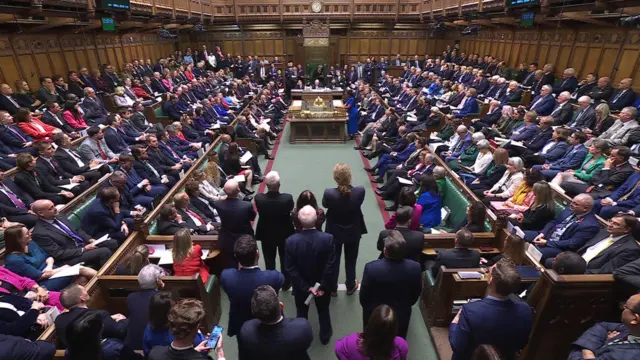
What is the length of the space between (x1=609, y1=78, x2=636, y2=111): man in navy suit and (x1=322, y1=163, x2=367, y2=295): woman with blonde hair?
7019 mm

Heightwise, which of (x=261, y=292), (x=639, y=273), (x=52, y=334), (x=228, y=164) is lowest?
(x=228, y=164)

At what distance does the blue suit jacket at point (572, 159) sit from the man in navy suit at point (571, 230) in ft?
6.78

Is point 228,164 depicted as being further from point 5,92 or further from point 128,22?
point 128,22

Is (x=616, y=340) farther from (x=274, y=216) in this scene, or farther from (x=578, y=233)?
(x=274, y=216)

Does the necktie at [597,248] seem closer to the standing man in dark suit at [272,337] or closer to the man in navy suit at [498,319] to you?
the man in navy suit at [498,319]

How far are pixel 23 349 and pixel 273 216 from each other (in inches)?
84.1

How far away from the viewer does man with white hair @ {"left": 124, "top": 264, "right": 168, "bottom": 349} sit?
102 inches

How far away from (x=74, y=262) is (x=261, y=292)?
9.13 feet

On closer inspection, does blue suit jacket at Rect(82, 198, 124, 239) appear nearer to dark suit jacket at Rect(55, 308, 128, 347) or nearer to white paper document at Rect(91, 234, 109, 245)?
white paper document at Rect(91, 234, 109, 245)

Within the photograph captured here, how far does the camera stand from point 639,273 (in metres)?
2.68

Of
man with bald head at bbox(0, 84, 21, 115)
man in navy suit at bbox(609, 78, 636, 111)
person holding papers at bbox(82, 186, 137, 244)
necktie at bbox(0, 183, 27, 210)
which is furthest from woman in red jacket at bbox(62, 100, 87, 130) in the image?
man in navy suit at bbox(609, 78, 636, 111)

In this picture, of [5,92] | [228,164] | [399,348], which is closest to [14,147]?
[5,92]

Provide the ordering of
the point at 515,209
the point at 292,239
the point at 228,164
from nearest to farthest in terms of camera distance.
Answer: the point at 292,239 < the point at 515,209 < the point at 228,164

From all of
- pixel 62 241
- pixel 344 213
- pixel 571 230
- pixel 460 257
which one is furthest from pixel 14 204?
pixel 571 230
